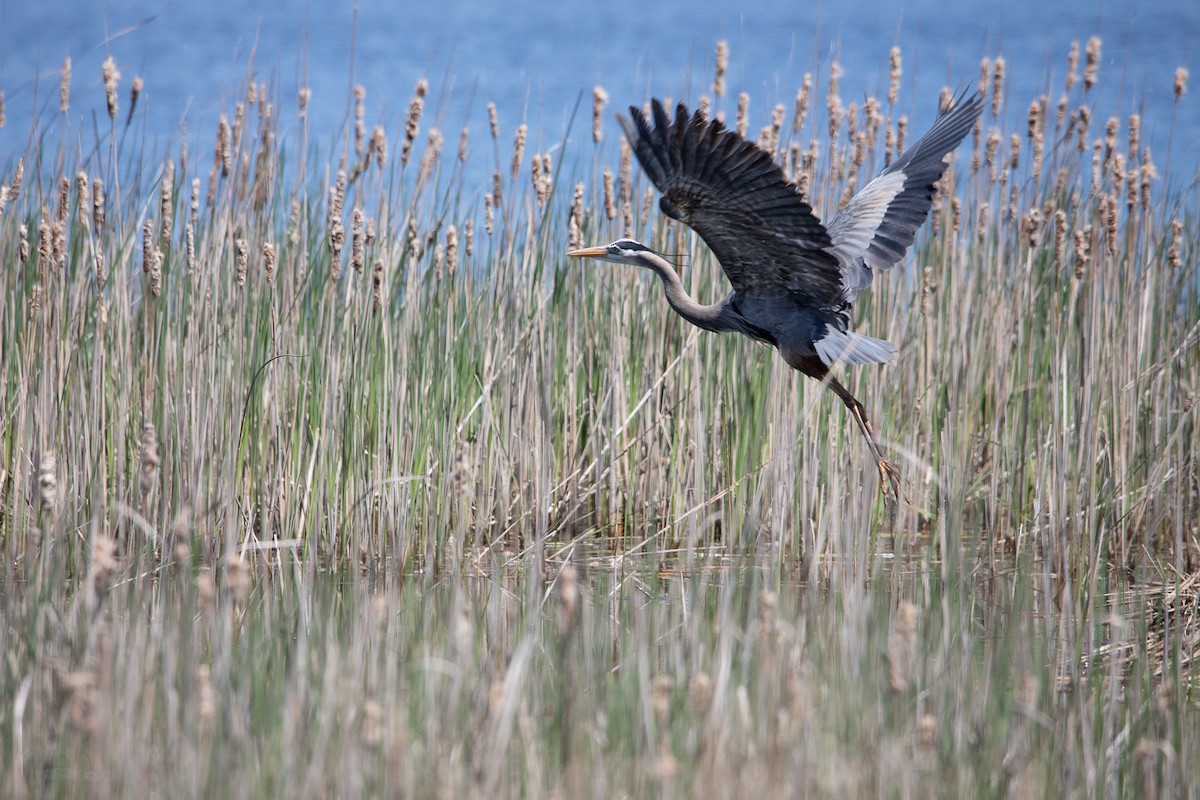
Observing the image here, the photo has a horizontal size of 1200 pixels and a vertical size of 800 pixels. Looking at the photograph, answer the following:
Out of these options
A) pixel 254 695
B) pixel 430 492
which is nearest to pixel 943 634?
pixel 254 695

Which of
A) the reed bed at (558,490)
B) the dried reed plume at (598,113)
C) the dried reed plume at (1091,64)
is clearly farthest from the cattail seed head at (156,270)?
the dried reed plume at (1091,64)

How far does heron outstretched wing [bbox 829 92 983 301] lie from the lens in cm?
376

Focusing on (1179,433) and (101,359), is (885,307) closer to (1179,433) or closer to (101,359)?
(1179,433)

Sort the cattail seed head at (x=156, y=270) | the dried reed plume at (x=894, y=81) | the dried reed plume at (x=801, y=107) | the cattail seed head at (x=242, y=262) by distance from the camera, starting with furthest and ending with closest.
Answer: the dried reed plume at (x=894, y=81) → the dried reed plume at (x=801, y=107) → the cattail seed head at (x=242, y=262) → the cattail seed head at (x=156, y=270)

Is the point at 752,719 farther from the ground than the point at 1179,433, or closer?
closer

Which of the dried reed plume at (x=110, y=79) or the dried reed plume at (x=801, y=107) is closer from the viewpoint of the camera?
the dried reed plume at (x=110, y=79)

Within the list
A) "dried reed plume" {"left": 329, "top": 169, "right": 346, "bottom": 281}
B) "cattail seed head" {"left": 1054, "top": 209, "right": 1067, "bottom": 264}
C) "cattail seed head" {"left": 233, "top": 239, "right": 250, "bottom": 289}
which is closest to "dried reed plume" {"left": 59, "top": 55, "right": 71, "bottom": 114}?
"cattail seed head" {"left": 233, "top": 239, "right": 250, "bottom": 289}

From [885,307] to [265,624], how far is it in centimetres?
257

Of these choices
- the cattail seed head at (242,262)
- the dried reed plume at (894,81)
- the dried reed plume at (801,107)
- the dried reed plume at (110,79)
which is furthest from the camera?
the dried reed plume at (894,81)

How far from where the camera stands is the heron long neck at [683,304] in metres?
3.67

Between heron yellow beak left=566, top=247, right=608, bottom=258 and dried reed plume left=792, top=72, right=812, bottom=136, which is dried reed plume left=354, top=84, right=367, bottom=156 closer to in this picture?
heron yellow beak left=566, top=247, right=608, bottom=258

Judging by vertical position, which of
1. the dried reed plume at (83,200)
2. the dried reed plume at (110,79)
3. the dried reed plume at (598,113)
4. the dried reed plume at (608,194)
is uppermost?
the dried reed plume at (598,113)

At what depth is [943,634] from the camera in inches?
95.7

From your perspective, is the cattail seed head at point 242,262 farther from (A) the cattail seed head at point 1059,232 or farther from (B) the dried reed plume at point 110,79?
(A) the cattail seed head at point 1059,232
